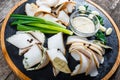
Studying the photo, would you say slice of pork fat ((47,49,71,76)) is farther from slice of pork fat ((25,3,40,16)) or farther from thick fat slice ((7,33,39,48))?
slice of pork fat ((25,3,40,16))

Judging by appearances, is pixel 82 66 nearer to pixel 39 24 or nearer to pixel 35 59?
pixel 35 59

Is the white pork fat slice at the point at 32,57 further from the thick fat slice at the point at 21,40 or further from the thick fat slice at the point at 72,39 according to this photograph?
the thick fat slice at the point at 72,39

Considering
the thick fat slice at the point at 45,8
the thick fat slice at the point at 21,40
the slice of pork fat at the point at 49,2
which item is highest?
the slice of pork fat at the point at 49,2

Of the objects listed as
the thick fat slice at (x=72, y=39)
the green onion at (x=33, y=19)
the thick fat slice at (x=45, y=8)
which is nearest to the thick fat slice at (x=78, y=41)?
the thick fat slice at (x=72, y=39)

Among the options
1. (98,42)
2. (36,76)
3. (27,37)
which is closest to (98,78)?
(98,42)

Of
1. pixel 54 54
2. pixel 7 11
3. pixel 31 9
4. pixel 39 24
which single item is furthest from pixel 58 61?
pixel 7 11

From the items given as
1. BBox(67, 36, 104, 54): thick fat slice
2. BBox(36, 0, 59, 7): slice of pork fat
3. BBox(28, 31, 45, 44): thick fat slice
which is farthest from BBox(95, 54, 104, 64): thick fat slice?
BBox(36, 0, 59, 7): slice of pork fat

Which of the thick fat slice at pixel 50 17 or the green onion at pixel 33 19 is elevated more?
the thick fat slice at pixel 50 17
